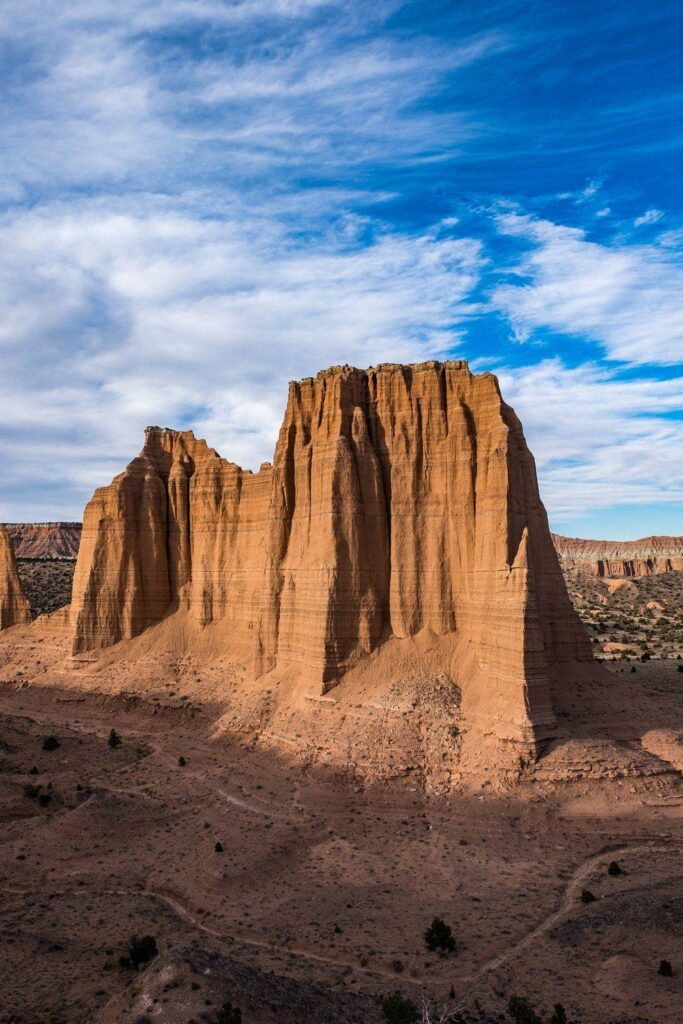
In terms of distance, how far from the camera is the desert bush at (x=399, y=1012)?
13406 millimetres

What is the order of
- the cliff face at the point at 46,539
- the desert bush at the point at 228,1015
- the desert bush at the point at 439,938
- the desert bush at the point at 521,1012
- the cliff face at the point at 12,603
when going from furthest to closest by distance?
1. the cliff face at the point at 46,539
2. the cliff face at the point at 12,603
3. the desert bush at the point at 439,938
4. the desert bush at the point at 521,1012
5. the desert bush at the point at 228,1015

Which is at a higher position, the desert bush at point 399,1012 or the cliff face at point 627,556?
the cliff face at point 627,556

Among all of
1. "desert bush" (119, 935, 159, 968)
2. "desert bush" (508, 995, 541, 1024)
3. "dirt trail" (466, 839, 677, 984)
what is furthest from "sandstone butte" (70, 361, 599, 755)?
"desert bush" (119, 935, 159, 968)

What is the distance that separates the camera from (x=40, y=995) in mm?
15242

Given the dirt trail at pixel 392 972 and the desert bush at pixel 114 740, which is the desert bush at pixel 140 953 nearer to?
the dirt trail at pixel 392 972

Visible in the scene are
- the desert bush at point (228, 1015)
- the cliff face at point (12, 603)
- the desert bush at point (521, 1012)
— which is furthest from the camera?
the cliff face at point (12, 603)

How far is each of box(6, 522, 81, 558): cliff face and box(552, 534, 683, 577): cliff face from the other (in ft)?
381

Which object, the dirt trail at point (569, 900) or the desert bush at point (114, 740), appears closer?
the dirt trail at point (569, 900)

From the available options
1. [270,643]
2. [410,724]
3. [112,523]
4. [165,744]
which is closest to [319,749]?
[410,724]

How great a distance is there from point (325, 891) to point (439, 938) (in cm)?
446

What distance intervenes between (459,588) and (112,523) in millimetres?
27658

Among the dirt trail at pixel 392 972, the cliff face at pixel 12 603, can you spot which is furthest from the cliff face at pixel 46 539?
the dirt trail at pixel 392 972

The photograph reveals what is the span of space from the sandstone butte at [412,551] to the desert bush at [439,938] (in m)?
9.14

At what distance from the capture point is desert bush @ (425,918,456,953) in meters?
17.1
